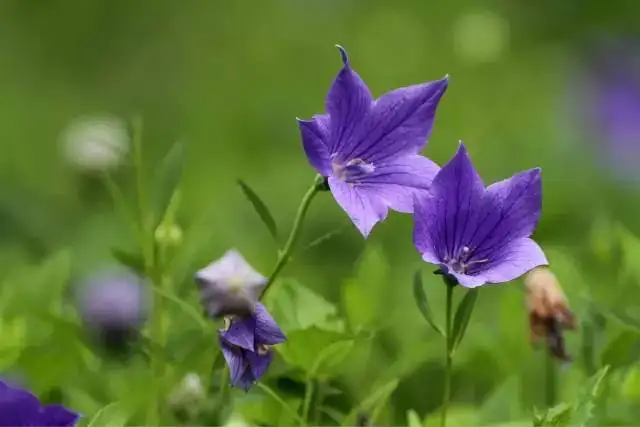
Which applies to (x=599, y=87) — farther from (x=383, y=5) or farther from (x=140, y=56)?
(x=140, y=56)

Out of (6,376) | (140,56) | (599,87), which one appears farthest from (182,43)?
(6,376)

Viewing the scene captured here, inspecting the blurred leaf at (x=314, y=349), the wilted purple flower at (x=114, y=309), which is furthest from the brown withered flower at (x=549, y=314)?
the wilted purple flower at (x=114, y=309)

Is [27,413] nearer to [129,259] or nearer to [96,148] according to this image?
[129,259]

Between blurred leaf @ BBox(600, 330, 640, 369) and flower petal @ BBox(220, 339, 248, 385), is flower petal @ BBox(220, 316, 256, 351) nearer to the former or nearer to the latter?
flower petal @ BBox(220, 339, 248, 385)

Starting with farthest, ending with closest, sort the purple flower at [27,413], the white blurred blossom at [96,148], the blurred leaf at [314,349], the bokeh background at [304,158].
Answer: the white blurred blossom at [96,148] < the bokeh background at [304,158] < the blurred leaf at [314,349] < the purple flower at [27,413]

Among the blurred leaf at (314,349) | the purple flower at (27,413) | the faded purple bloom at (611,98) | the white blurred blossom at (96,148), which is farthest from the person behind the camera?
the faded purple bloom at (611,98)

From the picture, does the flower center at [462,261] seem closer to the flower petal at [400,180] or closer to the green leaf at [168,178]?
the flower petal at [400,180]

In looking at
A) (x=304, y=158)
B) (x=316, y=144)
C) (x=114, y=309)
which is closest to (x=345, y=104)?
(x=316, y=144)
